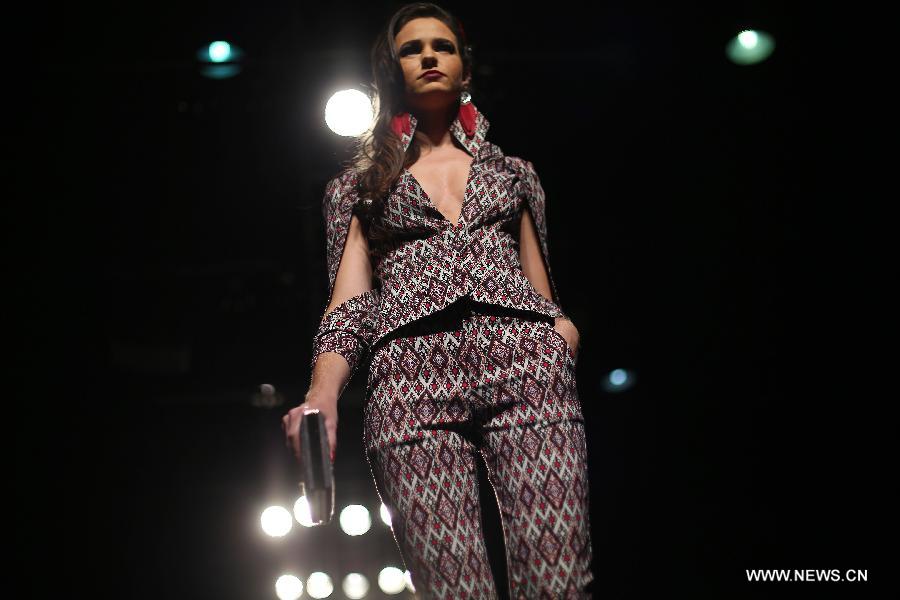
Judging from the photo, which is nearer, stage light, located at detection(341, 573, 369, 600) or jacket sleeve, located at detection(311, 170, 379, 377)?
jacket sleeve, located at detection(311, 170, 379, 377)

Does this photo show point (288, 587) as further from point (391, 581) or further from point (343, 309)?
point (343, 309)

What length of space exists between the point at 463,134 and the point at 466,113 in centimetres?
8

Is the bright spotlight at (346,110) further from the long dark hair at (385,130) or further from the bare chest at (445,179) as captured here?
the bare chest at (445,179)

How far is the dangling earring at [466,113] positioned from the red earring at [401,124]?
134 mm

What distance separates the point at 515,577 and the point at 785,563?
1582 millimetres

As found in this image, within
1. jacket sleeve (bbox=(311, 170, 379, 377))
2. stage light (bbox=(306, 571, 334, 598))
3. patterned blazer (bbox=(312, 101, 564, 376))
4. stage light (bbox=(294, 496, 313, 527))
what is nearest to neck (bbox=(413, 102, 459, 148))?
patterned blazer (bbox=(312, 101, 564, 376))

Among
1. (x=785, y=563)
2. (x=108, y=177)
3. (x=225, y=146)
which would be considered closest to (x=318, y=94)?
(x=225, y=146)

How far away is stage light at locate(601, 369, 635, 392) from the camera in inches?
144

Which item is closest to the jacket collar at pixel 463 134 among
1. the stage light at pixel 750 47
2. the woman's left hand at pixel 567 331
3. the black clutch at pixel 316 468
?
the woman's left hand at pixel 567 331

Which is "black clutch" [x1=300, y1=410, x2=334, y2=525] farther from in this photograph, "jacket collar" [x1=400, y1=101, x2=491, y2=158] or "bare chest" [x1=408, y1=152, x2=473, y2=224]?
"jacket collar" [x1=400, y1=101, x2=491, y2=158]

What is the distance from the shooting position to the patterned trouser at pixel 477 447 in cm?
189

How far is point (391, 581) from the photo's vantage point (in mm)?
3795

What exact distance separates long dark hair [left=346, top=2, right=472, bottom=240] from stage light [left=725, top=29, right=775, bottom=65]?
140 cm

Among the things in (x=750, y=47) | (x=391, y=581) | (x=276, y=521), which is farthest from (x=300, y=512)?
(x=750, y=47)
